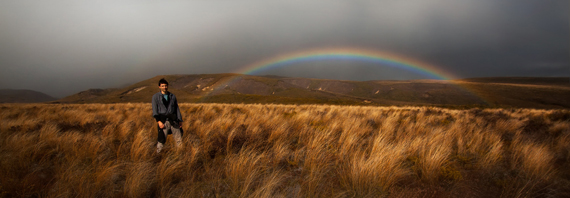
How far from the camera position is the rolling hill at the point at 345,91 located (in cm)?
8039

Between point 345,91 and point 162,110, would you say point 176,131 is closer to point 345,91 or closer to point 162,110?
point 162,110

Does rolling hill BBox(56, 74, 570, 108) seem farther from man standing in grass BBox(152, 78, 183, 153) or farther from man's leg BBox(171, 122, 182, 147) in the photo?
man's leg BBox(171, 122, 182, 147)

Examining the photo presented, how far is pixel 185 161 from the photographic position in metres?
3.05

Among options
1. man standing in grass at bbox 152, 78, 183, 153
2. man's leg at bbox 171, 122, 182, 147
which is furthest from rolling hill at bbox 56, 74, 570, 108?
man's leg at bbox 171, 122, 182, 147

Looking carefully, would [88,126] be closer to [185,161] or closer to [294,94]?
[185,161]

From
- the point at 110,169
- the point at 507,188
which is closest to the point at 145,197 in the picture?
the point at 110,169

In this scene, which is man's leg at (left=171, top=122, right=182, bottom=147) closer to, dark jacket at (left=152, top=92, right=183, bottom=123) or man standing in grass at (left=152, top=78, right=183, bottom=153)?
man standing in grass at (left=152, top=78, right=183, bottom=153)

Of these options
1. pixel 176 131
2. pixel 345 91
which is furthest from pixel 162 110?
pixel 345 91

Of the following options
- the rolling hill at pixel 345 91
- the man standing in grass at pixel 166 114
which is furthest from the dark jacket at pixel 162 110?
the rolling hill at pixel 345 91

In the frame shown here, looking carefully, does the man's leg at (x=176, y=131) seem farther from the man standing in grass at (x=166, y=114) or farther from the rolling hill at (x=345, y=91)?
the rolling hill at (x=345, y=91)

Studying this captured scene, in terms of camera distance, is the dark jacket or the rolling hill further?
the rolling hill

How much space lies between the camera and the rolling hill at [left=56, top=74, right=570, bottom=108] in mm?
80387

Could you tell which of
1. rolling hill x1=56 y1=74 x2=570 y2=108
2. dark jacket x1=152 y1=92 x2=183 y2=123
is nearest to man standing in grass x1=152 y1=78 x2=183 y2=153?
dark jacket x1=152 y1=92 x2=183 y2=123

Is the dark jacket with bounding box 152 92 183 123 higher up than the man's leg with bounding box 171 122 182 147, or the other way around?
the dark jacket with bounding box 152 92 183 123
